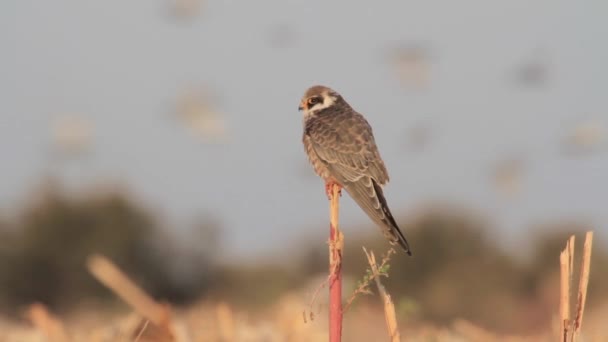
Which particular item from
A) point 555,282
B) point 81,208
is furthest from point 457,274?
point 81,208

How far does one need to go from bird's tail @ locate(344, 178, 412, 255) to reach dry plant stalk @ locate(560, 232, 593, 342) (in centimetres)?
82

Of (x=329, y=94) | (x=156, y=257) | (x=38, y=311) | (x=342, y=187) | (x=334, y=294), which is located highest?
(x=156, y=257)

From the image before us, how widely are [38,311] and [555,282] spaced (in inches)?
719

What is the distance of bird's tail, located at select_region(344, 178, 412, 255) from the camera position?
4.93 metres

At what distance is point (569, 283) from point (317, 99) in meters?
3.25

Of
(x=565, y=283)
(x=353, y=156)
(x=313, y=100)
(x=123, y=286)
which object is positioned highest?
(x=313, y=100)

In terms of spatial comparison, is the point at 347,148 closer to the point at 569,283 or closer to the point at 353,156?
the point at 353,156

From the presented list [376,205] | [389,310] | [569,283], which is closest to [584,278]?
[569,283]

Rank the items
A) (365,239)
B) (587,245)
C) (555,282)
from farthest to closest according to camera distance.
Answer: (365,239)
(555,282)
(587,245)

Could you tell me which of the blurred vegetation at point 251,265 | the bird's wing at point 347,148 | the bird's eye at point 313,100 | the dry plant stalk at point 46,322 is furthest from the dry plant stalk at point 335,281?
the blurred vegetation at point 251,265

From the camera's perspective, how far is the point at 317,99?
23.0 ft

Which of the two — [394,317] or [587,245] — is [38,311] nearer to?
[394,317]

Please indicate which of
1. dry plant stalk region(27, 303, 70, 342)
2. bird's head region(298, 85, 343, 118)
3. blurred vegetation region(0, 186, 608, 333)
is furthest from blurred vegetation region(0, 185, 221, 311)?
dry plant stalk region(27, 303, 70, 342)

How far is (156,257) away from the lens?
24.1 meters
